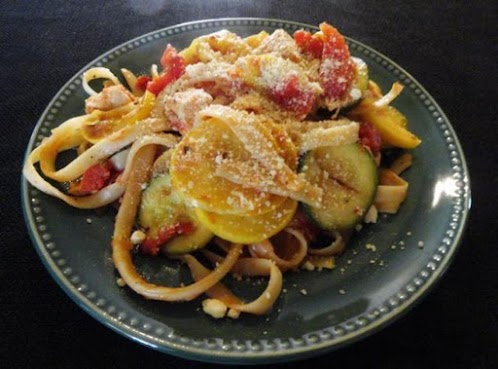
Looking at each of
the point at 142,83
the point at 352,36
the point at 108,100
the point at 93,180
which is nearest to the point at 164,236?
the point at 93,180

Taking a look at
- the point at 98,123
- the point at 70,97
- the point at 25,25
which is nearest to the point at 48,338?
the point at 98,123

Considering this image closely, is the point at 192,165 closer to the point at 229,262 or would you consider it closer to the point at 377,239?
the point at 229,262

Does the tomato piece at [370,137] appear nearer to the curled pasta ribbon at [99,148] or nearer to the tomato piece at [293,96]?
the tomato piece at [293,96]

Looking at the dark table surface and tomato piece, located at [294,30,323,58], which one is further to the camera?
tomato piece, located at [294,30,323,58]

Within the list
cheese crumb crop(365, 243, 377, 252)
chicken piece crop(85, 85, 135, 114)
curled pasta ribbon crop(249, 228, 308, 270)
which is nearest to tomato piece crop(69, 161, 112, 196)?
chicken piece crop(85, 85, 135, 114)

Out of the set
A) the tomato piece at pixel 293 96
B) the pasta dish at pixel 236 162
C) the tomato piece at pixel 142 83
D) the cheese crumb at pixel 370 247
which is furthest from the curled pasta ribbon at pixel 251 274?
the tomato piece at pixel 142 83

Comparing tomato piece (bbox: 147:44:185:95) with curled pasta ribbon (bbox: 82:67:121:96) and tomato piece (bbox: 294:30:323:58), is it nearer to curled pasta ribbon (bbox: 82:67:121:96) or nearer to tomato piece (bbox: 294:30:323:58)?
curled pasta ribbon (bbox: 82:67:121:96)
